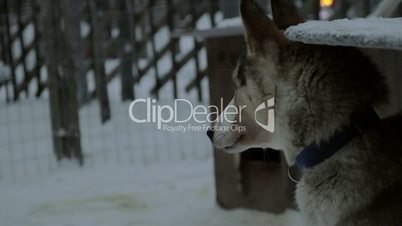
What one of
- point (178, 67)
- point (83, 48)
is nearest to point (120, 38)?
point (83, 48)

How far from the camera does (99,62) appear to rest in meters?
7.71

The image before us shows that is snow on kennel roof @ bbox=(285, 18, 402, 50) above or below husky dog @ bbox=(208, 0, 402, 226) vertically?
above

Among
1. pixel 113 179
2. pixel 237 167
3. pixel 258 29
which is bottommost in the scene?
pixel 113 179

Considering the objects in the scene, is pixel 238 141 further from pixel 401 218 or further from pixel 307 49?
pixel 401 218

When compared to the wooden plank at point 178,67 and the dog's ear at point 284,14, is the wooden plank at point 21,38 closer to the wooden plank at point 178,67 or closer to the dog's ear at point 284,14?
the wooden plank at point 178,67

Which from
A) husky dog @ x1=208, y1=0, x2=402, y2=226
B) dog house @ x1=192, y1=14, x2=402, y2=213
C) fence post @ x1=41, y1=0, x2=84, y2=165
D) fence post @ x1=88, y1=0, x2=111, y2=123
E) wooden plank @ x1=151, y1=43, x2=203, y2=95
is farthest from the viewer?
wooden plank @ x1=151, y1=43, x2=203, y2=95

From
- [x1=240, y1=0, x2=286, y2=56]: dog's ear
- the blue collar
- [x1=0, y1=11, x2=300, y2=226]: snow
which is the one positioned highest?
[x1=240, y1=0, x2=286, y2=56]: dog's ear

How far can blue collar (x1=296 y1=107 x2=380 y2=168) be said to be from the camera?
2262mm

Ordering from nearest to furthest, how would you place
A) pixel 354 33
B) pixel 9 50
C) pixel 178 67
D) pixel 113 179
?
pixel 354 33, pixel 113 179, pixel 9 50, pixel 178 67

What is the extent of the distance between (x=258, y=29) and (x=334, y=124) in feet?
1.39

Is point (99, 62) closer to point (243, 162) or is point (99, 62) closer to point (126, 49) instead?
point (126, 49)

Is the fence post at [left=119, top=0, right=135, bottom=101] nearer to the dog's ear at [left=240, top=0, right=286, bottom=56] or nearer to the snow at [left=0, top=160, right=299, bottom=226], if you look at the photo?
the snow at [left=0, top=160, right=299, bottom=226]

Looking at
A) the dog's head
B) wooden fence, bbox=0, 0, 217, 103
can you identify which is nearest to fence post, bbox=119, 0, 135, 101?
wooden fence, bbox=0, 0, 217, 103

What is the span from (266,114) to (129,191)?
293 centimetres
